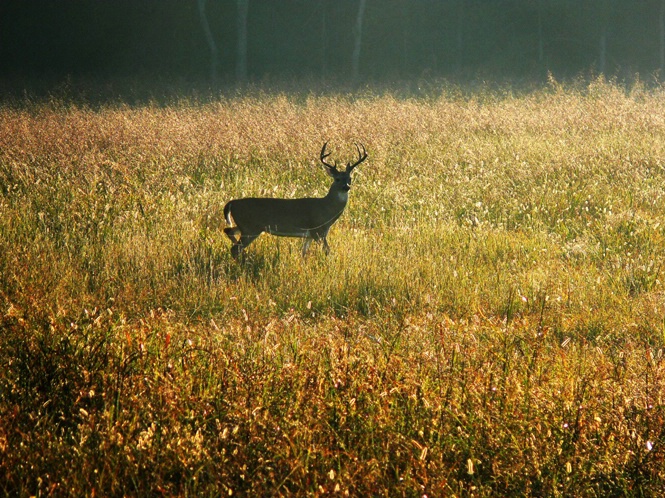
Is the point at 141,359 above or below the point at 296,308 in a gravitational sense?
above

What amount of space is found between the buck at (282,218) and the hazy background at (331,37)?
23438 mm

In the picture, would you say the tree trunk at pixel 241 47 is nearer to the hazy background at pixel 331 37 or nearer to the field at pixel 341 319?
the hazy background at pixel 331 37

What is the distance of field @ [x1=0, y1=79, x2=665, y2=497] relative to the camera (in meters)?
3.05

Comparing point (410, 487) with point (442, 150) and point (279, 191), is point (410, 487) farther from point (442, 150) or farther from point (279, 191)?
point (442, 150)

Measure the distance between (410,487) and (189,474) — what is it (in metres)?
0.83

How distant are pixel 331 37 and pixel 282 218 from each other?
104 ft

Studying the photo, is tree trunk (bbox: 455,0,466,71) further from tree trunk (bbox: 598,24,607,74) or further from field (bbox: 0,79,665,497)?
field (bbox: 0,79,665,497)

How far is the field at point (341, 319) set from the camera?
120 inches

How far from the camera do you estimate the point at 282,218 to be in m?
6.79

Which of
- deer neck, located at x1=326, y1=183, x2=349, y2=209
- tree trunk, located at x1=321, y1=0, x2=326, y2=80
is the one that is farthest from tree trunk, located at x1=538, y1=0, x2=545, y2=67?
deer neck, located at x1=326, y1=183, x2=349, y2=209

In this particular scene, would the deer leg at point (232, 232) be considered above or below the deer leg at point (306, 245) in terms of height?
above

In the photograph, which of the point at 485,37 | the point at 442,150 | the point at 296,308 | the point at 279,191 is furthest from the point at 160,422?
the point at 485,37

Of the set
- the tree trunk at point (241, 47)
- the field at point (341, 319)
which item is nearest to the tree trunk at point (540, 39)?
the tree trunk at point (241, 47)

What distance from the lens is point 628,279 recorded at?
6.14 metres
